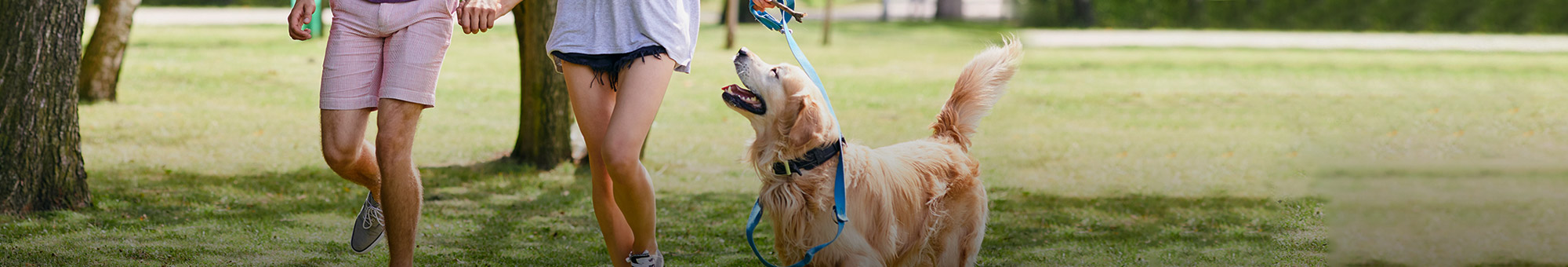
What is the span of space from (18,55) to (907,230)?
377cm

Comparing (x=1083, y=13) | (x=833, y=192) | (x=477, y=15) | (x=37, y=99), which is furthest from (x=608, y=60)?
(x=1083, y=13)

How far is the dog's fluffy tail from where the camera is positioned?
4.31 m

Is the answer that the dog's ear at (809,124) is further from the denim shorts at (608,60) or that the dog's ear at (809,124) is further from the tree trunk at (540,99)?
the tree trunk at (540,99)

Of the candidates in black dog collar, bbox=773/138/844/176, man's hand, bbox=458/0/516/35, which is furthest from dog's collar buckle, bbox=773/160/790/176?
man's hand, bbox=458/0/516/35

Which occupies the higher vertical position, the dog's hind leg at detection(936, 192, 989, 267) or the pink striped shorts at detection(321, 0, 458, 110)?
the pink striped shorts at detection(321, 0, 458, 110)

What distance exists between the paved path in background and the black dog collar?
14466mm

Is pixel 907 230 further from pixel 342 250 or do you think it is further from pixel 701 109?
pixel 701 109

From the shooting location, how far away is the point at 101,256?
14.2ft

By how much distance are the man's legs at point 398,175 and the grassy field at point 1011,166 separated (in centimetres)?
86

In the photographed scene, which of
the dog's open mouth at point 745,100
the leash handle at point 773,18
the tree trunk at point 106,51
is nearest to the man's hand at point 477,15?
the dog's open mouth at point 745,100

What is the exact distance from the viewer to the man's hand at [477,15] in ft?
11.5

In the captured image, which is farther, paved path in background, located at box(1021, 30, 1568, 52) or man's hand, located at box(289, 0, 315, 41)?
paved path in background, located at box(1021, 30, 1568, 52)

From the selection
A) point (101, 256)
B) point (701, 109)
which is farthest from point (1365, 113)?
point (101, 256)

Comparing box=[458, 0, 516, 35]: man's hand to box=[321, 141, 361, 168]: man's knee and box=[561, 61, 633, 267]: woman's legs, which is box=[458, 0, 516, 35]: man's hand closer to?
box=[561, 61, 633, 267]: woman's legs
